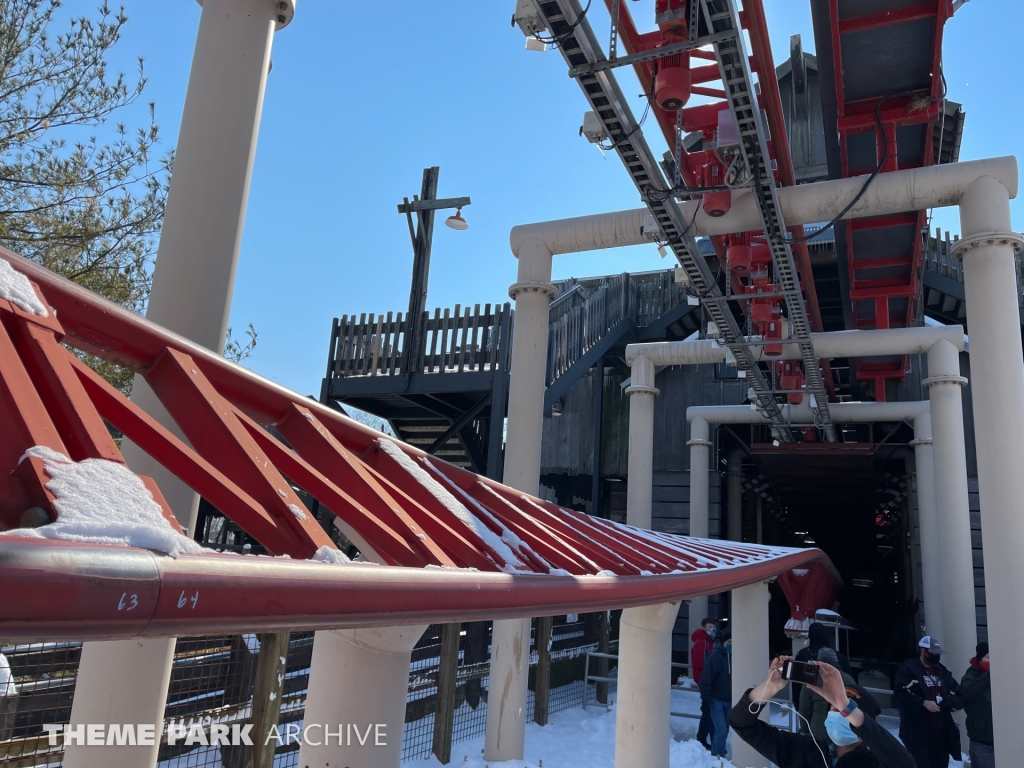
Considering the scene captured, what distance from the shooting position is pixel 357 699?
2572 mm

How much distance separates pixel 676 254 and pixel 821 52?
81.8 inches

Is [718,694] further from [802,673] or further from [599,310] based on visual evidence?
[599,310]

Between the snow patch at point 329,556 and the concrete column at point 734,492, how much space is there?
14.3 meters

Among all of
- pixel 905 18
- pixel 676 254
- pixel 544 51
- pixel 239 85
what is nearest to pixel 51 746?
pixel 239 85

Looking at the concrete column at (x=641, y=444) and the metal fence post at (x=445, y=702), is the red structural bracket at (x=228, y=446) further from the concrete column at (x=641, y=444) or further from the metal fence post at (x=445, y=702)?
the concrete column at (x=641, y=444)

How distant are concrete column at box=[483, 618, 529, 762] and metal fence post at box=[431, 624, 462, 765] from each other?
44 centimetres

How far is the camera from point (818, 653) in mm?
5816

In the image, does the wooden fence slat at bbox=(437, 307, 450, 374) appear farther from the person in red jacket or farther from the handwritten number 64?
the handwritten number 64

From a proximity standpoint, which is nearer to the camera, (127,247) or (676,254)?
(676,254)

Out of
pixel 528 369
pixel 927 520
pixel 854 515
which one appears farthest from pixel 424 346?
pixel 854 515

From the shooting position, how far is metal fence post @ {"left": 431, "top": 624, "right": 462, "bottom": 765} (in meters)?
6.70

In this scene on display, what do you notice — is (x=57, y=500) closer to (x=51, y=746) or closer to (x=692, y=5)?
(x=51, y=746)

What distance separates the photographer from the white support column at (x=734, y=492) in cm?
1521

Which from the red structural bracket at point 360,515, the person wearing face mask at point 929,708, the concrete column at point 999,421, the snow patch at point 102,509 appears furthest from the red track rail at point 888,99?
the snow patch at point 102,509
